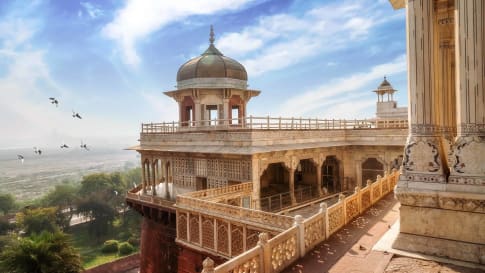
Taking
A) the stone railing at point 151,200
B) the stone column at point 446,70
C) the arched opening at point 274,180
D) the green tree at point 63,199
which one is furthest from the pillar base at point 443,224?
the green tree at point 63,199

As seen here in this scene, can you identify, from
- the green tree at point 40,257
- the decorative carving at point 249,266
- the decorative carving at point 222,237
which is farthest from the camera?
the green tree at point 40,257

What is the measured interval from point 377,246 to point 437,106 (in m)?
3.13

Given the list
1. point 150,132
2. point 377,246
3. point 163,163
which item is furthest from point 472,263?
point 150,132

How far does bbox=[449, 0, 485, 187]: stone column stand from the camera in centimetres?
546

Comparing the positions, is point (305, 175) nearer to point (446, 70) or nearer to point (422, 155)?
point (446, 70)

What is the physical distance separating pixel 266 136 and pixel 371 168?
9.42 meters

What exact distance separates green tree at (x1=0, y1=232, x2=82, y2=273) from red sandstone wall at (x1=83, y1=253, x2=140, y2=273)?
16.7 meters

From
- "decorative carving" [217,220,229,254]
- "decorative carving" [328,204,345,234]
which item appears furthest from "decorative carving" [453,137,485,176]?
A: "decorative carving" [217,220,229,254]

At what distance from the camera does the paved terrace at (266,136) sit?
Answer: 581 inches

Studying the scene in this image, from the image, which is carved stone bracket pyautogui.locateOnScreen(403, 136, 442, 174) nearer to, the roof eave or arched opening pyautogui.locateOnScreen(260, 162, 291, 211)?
the roof eave

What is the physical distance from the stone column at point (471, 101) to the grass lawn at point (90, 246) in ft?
135

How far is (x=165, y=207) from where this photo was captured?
16.7 m

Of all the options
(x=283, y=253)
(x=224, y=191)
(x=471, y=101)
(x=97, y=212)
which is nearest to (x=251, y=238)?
(x=224, y=191)

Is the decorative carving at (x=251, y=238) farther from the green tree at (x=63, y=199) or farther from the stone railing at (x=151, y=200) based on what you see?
the green tree at (x=63, y=199)
